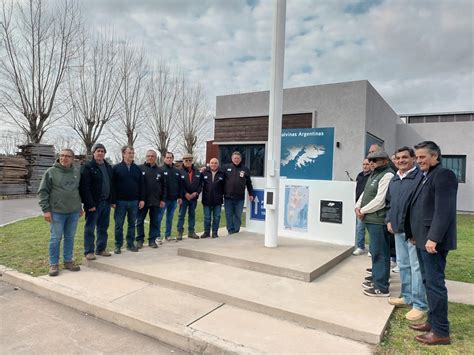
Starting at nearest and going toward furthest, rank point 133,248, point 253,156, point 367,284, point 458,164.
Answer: point 367,284
point 133,248
point 253,156
point 458,164

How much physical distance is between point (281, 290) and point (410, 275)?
158cm

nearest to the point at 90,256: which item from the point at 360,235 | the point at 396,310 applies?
the point at 396,310

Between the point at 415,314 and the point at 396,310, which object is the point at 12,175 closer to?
the point at 396,310

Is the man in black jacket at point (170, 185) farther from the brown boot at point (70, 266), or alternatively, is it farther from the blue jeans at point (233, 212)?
the brown boot at point (70, 266)

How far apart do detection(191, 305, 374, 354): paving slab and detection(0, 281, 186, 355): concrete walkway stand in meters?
0.50

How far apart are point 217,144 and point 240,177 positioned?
835 cm

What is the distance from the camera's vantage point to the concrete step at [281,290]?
3.52m

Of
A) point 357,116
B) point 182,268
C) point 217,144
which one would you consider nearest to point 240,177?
point 182,268

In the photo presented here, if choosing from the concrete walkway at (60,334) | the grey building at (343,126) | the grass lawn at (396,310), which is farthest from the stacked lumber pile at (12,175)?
the concrete walkway at (60,334)

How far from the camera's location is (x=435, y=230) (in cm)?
312

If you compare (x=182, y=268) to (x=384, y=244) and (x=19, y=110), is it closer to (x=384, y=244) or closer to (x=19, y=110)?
→ (x=384, y=244)

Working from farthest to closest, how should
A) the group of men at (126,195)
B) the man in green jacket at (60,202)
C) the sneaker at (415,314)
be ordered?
the group of men at (126,195), the man in green jacket at (60,202), the sneaker at (415,314)

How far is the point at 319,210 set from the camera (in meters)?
7.09

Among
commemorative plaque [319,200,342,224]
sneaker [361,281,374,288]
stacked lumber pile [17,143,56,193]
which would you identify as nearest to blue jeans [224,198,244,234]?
commemorative plaque [319,200,342,224]
